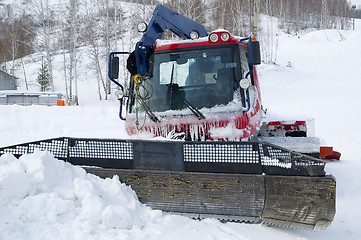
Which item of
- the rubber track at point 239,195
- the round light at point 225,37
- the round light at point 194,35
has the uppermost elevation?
the round light at point 194,35

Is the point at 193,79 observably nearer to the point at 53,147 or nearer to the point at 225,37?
the point at 225,37

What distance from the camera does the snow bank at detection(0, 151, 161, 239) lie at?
2.82 meters

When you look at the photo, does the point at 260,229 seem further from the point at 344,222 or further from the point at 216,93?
the point at 216,93

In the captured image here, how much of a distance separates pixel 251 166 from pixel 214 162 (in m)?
0.37

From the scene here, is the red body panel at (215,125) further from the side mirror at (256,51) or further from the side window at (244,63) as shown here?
the side mirror at (256,51)

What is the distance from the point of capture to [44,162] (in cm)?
329

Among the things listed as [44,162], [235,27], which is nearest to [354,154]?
[44,162]

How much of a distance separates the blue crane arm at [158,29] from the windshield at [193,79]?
218 mm

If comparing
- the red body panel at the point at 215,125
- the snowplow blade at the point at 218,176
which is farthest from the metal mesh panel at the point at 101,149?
the red body panel at the point at 215,125

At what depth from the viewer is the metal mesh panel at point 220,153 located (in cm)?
324

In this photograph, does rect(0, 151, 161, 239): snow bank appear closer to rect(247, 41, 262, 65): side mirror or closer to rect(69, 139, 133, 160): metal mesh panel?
rect(69, 139, 133, 160): metal mesh panel

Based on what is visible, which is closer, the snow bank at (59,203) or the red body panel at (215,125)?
the snow bank at (59,203)

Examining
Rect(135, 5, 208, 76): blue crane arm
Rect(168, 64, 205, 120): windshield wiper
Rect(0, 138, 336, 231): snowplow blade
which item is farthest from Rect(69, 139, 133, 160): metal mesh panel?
Rect(135, 5, 208, 76): blue crane arm

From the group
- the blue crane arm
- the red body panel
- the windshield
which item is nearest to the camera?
the red body panel
